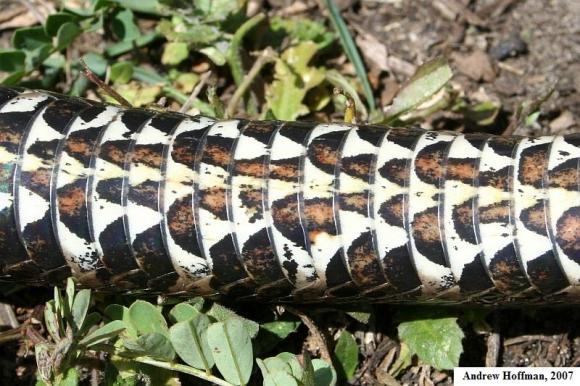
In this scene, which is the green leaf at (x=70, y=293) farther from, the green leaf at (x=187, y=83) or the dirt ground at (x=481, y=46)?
the green leaf at (x=187, y=83)

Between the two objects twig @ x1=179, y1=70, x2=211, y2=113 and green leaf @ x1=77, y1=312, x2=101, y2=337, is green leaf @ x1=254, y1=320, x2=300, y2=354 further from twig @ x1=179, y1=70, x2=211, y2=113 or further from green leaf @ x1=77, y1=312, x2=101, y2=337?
twig @ x1=179, y1=70, x2=211, y2=113

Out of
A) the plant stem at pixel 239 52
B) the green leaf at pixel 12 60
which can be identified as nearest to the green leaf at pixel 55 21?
the green leaf at pixel 12 60

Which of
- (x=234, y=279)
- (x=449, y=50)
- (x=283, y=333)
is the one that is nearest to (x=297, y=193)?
(x=234, y=279)

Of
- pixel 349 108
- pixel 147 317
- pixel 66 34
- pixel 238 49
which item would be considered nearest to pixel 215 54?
pixel 238 49

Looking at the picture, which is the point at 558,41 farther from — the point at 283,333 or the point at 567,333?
the point at 283,333

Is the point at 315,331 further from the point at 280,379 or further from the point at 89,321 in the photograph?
the point at 89,321
